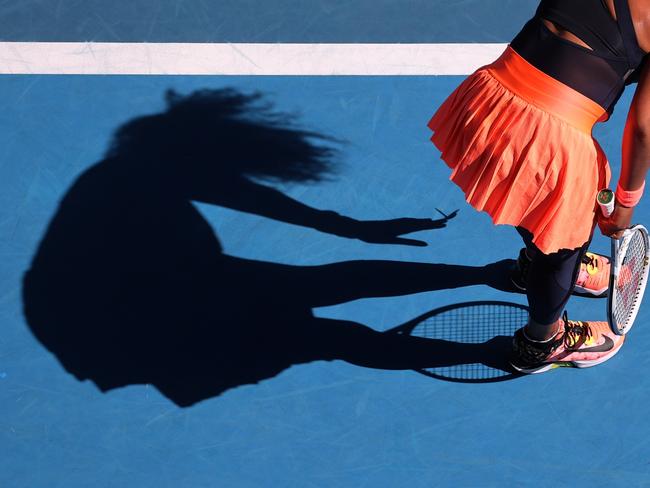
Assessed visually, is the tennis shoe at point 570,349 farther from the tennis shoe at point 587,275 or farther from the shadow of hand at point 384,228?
the shadow of hand at point 384,228

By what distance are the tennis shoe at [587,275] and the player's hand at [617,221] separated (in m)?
0.96

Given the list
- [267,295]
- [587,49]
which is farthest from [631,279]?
[267,295]

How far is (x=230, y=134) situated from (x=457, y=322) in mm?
1814

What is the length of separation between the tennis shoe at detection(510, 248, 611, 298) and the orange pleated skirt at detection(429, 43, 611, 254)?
103cm

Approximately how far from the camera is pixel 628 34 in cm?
306

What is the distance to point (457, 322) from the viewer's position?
14.9 feet

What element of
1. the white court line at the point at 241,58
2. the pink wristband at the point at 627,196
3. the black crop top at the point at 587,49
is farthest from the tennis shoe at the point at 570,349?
the white court line at the point at 241,58

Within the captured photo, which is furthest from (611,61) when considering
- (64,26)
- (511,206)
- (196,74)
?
(64,26)

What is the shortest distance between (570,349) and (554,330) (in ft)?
0.71

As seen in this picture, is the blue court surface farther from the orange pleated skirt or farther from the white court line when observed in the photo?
the orange pleated skirt

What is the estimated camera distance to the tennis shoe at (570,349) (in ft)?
13.9

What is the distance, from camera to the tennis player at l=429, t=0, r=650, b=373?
3.11 metres

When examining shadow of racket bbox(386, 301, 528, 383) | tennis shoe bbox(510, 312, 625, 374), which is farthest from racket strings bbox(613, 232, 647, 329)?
shadow of racket bbox(386, 301, 528, 383)

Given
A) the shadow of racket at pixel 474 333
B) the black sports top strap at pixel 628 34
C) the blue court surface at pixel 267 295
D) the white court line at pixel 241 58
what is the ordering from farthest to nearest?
the white court line at pixel 241 58 < the shadow of racket at pixel 474 333 < the blue court surface at pixel 267 295 < the black sports top strap at pixel 628 34
